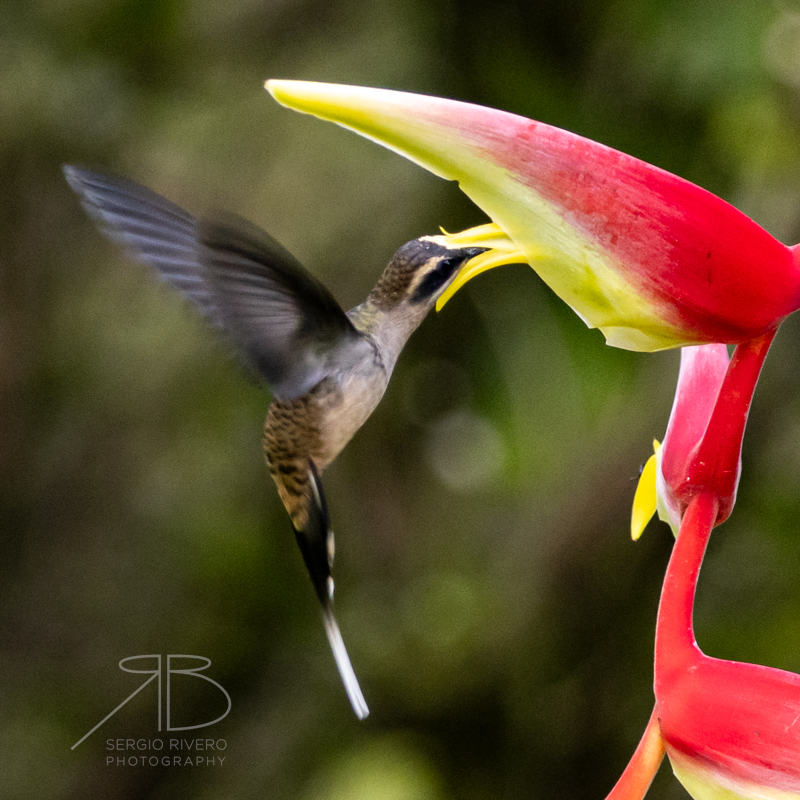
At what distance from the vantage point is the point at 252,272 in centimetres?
51

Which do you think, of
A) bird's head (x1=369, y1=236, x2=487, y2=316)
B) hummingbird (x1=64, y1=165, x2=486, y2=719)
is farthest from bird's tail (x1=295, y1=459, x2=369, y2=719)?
bird's head (x1=369, y1=236, x2=487, y2=316)

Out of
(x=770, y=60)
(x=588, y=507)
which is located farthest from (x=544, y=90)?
(x=588, y=507)

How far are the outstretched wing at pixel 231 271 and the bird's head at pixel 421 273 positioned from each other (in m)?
0.04

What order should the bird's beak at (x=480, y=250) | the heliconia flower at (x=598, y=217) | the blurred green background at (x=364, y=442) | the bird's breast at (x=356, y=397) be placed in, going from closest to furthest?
1. the heliconia flower at (x=598, y=217)
2. the bird's beak at (x=480, y=250)
3. the bird's breast at (x=356, y=397)
4. the blurred green background at (x=364, y=442)

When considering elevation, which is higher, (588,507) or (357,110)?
(357,110)

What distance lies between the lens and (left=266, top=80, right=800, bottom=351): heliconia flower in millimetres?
361

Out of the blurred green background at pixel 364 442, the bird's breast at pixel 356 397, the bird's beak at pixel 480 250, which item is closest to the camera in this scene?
the bird's beak at pixel 480 250

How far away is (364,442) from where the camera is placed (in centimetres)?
147

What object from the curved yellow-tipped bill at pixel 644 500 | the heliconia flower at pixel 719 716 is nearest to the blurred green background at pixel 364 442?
the curved yellow-tipped bill at pixel 644 500

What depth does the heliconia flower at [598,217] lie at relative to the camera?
14.2 inches

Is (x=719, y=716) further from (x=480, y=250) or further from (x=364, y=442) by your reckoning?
(x=364, y=442)

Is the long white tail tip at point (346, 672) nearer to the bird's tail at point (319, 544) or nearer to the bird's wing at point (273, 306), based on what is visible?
the bird's tail at point (319, 544)

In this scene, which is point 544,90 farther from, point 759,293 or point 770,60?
point 759,293

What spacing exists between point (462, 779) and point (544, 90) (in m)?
0.91
